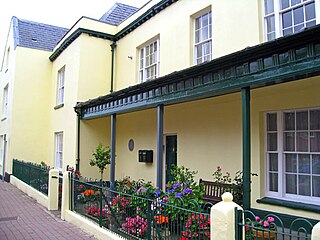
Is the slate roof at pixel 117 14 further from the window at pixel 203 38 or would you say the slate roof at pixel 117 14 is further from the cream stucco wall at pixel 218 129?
the window at pixel 203 38

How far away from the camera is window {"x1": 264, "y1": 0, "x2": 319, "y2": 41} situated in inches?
257

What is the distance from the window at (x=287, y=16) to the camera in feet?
21.4

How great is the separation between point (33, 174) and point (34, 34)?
961 centimetres

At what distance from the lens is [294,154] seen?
22.6 ft

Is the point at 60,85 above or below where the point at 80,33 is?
below

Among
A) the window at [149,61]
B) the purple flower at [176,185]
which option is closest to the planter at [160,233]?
the purple flower at [176,185]

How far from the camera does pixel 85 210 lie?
776cm

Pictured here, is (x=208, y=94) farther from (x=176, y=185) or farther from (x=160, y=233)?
(x=160, y=233)

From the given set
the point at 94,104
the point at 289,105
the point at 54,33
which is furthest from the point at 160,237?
the point at 54,33

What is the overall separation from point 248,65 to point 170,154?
5583 millimetres

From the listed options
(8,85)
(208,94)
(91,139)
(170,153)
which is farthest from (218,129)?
(8,85)

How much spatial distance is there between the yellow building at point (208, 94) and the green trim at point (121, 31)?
0.04 meters

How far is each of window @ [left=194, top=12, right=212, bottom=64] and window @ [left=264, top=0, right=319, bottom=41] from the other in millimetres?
1944

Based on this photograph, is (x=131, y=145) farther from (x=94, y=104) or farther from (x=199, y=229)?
(x=199, y=229)
